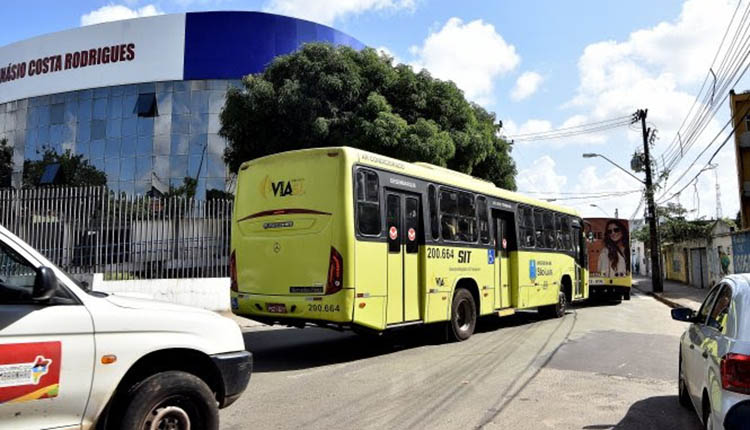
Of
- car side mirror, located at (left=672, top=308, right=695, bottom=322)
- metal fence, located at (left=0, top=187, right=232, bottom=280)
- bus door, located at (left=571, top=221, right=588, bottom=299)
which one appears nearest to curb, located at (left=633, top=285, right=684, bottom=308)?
bus door, located at (left=571, top=221, right=588, bottom=299)

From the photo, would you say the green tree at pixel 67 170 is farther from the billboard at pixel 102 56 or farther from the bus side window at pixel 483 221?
the bus side window at pixel 483 221

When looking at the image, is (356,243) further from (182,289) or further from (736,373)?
(182,289)

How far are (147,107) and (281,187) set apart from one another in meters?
26.2

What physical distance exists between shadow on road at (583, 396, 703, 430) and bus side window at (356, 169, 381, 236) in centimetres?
418

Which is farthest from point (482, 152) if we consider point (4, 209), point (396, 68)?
point (4, 209)

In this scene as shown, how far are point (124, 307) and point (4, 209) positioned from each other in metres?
11.6

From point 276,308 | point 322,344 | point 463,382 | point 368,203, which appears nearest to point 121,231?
point 322,344

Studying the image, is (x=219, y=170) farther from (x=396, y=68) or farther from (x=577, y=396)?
(x=577, y=396)

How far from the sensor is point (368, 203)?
866cm

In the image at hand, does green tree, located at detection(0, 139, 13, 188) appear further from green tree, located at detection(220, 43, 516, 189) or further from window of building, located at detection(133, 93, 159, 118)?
green tree, located at detection(220, 43, 516, 189)

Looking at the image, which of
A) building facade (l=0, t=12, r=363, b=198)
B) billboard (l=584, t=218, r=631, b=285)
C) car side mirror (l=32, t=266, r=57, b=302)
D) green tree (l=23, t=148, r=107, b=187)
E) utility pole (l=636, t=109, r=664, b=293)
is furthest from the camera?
green tree (l=23, t=148, r=107, b=187)

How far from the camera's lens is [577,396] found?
6.61 meters

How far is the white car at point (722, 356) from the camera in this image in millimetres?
3566

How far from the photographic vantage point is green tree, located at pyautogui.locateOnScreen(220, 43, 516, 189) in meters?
18.5
